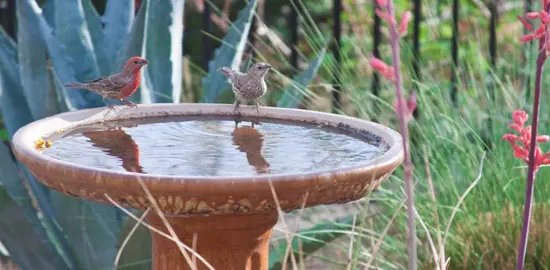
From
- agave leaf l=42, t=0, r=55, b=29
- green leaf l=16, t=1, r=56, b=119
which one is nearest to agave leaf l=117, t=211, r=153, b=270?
green leaf l=16, t=1, r=56, b=119

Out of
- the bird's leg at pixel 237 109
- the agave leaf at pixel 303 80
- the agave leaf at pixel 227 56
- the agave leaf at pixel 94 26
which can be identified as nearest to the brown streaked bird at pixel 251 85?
the bird's leg at pixel 237 109

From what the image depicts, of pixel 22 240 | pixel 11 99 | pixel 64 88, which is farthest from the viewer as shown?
pixel 11 99

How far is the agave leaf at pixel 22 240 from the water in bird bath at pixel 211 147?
0.50 metres

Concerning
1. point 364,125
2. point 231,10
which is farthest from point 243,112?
point 231,10

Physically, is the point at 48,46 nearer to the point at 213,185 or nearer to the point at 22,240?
the point at 22,240

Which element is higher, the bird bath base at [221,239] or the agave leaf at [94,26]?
the agave leaf at [94,26]

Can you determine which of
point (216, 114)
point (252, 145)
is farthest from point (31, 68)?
point (252, 145)

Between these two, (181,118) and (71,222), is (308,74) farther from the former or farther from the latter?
(71,222)

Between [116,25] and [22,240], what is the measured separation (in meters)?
0.93

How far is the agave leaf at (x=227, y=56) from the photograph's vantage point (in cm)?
382

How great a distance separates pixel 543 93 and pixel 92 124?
206cm

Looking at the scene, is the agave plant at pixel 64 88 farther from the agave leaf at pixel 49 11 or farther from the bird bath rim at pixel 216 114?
the bird bath rim at pixel 216 114

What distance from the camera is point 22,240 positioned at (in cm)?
332

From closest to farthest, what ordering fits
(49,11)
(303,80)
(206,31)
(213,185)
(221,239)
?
(213,185), (221,239), (303,80), (49,11), (206,31)
